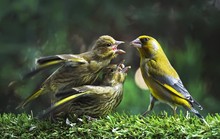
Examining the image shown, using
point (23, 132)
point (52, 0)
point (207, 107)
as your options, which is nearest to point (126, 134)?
point (23, 132)

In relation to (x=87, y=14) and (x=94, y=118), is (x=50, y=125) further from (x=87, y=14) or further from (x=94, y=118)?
(x=87, y=14)

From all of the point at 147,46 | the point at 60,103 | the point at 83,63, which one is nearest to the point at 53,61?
the point at 83,63

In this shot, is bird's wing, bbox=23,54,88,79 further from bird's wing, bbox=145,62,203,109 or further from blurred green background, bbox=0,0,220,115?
blurred green background, bbox=0,0,220,115

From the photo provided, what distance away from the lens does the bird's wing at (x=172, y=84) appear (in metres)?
3.75

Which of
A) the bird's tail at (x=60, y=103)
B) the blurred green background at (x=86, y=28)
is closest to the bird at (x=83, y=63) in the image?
the bird's tail at (x=60, y=103)

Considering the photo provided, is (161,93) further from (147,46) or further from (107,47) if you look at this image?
(107,47)

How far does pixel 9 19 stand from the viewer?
7270 mm

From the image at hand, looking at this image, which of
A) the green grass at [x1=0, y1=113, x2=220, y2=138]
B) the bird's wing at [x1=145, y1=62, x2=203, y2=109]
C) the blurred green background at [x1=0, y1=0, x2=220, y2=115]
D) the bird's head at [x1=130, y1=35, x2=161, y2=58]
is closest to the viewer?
the green grass at [x1=0, y1=113, x2=220, y2=138]

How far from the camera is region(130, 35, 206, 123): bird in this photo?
3756 mm

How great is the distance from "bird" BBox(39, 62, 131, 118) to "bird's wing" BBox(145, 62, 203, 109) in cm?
21

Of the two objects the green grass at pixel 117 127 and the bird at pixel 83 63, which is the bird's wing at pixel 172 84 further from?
the bird at pixel 83 63

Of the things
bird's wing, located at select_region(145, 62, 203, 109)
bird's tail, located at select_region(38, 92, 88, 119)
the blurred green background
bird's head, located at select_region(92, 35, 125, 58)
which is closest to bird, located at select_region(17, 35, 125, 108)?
bird's head, located at select_region(92, 35, 125, 58)

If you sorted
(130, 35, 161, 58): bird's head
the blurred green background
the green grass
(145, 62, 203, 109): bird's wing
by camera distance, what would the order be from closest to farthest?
the green grass → (145, 62, 203, 109): bird's wing → (130, 35, 161, 58): bird's head → the blurred green background

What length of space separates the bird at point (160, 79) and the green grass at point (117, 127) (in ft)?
0.27
